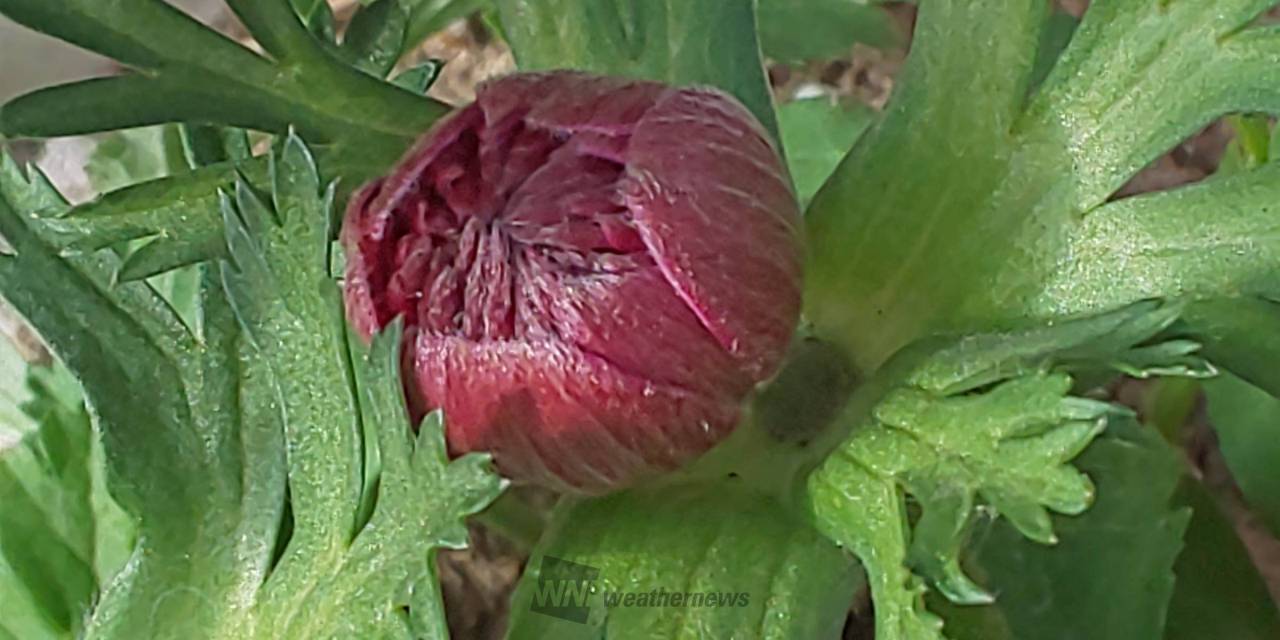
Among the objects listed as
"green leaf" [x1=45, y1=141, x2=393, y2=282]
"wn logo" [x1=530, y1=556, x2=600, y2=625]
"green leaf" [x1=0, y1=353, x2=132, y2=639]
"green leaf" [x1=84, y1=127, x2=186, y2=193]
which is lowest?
"green leaf" [x1=0, y1=353, x2=132, y2=639]

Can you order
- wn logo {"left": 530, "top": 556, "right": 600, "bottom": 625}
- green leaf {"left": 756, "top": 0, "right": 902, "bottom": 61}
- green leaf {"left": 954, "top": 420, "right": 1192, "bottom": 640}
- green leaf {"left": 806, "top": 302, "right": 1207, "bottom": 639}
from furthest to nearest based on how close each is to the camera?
1. green leaf {"left": 756, "top": 0, "right": 902, "bottom": 61}
2. green leaf {"left": 954, "top": 420, "right": 1192, "bottom": 640}
3. wn logo {"left": 530, "top": 556, "right": 600, "bottom": 625}
4. green leaf {"left": 806, "top": 302, "right": 1207, "bottom": 639}

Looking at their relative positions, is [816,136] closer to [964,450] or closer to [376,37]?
[376,37]

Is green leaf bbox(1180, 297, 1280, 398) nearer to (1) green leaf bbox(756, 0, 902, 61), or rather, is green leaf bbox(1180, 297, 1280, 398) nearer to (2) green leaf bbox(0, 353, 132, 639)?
(1) green leaf bbox(756, 0, 902, 61)

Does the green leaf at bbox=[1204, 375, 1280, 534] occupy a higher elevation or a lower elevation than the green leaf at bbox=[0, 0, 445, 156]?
lower

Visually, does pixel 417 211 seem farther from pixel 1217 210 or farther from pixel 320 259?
pixel 1217 210

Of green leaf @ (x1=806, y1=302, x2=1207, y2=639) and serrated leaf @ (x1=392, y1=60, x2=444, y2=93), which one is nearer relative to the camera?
green leaf @ (x1=806, y1=302, x2=1207, y2=639)

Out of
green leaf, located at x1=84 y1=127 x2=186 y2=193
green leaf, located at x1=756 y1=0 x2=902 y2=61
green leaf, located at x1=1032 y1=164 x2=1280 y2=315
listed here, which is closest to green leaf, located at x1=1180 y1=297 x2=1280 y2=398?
green leaf, located at x1=1032 y1=164 x2=1280 y2=315

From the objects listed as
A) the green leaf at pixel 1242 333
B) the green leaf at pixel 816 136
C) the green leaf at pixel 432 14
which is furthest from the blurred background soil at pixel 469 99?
the green leaf at pixel 1242 333
